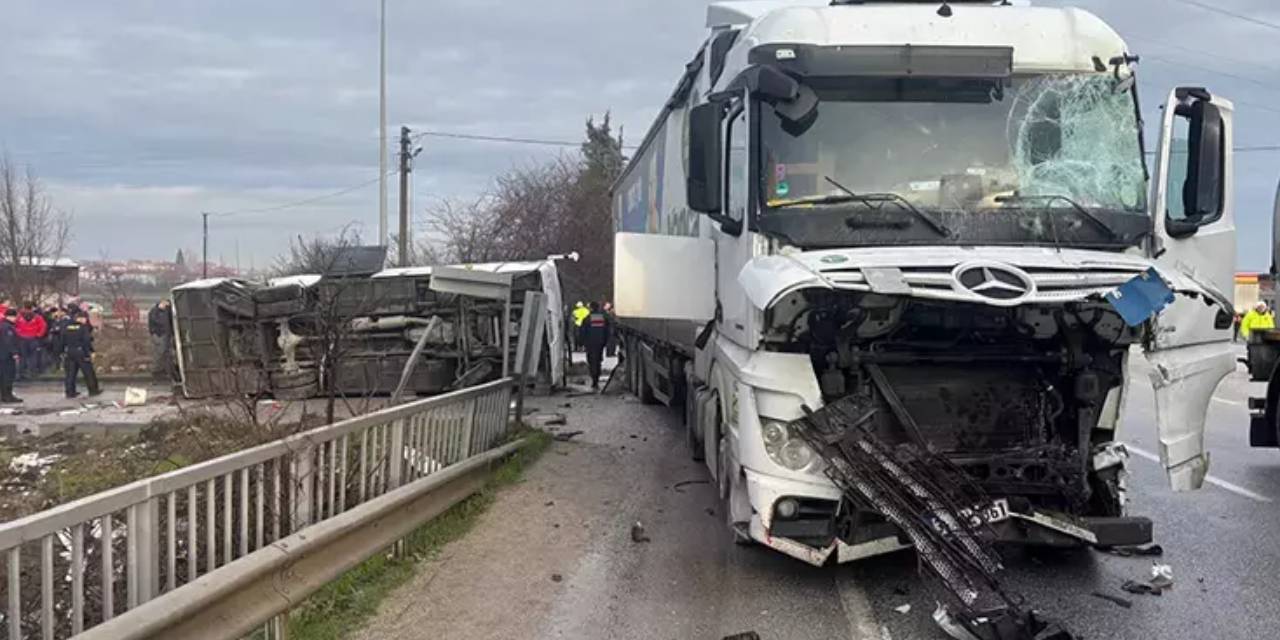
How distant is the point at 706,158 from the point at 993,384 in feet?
7.05

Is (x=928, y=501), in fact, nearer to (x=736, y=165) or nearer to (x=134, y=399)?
(x=736, y=165)

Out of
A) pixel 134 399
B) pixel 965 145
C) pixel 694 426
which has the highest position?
pixel 965 145

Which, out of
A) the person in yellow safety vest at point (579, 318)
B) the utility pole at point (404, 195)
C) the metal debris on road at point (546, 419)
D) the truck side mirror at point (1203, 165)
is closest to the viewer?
A: the truck side mirror at point (1203, 165)

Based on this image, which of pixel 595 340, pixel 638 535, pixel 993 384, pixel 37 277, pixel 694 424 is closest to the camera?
pixel 993 384

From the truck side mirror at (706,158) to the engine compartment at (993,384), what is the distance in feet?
3.86

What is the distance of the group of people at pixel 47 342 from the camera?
1925 cm

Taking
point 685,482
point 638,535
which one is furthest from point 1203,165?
point 685,482

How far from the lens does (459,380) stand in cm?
1728

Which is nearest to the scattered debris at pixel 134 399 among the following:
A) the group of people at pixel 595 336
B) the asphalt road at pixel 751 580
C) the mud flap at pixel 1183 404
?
the group of people at pixel 595 336

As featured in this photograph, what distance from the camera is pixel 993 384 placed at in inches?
237

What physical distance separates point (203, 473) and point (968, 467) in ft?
12.5

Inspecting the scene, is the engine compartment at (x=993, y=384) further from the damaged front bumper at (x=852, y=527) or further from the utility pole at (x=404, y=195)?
the utility pole at (x=404, y=195)

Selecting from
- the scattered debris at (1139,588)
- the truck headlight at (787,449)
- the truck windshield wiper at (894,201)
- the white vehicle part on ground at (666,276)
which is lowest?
the scattered debris at (1139,588)

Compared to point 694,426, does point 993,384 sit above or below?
above
